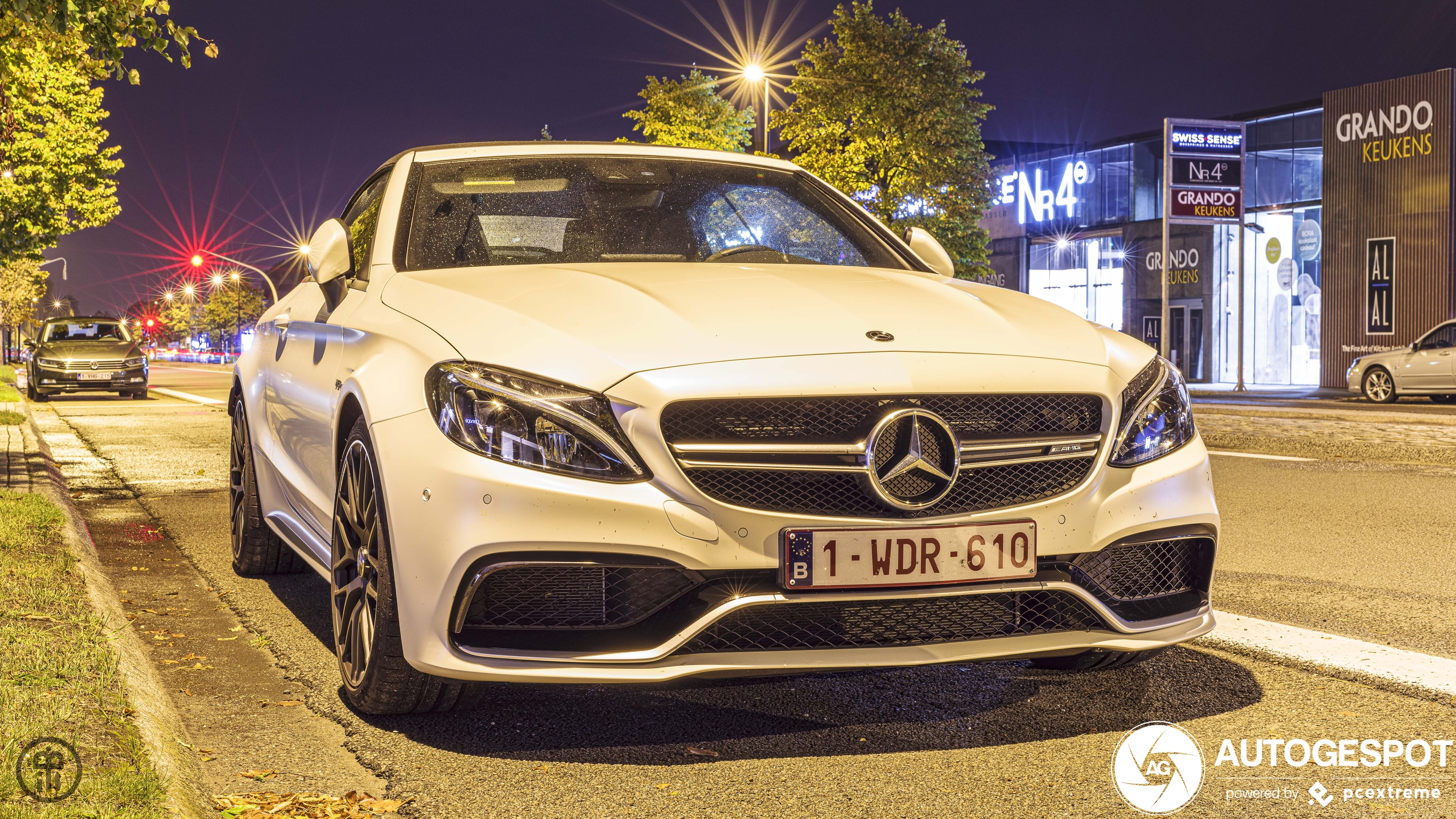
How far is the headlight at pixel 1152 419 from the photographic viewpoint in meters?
3.40

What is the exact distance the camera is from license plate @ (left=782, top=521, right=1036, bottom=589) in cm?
305

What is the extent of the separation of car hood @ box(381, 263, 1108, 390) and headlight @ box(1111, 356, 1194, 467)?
130mm

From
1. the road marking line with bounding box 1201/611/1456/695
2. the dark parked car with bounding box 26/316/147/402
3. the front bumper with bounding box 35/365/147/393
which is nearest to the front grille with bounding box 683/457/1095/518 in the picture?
the road marking line with bounding box 1201/611/1456/695

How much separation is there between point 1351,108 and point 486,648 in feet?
121

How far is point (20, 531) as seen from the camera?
6.25 metres

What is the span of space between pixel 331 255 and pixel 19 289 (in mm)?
56458

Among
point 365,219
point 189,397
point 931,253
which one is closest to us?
point 931,253

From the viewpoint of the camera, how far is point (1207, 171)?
33.5 meters

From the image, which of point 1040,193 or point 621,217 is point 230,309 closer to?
point 1040,193

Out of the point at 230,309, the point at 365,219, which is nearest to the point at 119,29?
the point at 365,219

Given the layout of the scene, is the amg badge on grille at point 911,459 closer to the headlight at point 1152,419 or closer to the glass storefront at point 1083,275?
the headlight at point 1152,419

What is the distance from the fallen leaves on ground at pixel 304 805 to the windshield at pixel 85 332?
Answer: 1126 inches

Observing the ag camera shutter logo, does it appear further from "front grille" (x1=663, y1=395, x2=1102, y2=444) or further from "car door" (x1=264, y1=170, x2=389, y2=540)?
"car door" (x1=264, y1=170, x2=389, y2=540)

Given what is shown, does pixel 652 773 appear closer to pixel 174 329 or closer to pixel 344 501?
pixel 344 501
